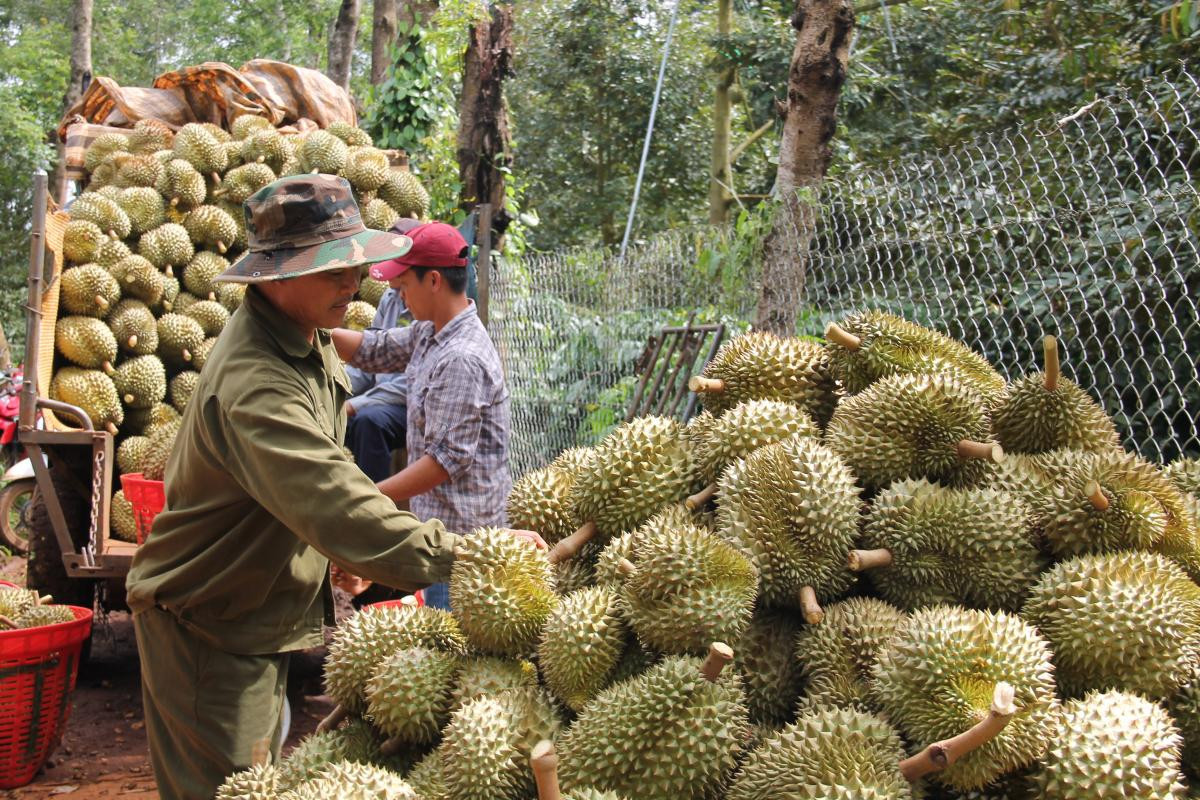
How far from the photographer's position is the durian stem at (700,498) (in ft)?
6.91

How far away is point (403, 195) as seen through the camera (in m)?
6.86

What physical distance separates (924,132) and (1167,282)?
6825 mm

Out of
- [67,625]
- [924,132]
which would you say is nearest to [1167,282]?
[67,625]

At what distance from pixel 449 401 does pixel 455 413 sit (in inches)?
2.0

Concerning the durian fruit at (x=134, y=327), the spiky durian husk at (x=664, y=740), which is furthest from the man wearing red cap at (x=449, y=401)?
the durian fruit at (x=134, y=327)

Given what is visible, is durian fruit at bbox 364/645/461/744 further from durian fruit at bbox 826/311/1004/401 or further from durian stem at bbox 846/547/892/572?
durian fruit at bbox 826/311/1004/401

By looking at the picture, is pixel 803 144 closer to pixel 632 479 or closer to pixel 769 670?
pixel 632 479

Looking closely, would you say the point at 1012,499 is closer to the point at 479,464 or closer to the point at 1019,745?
the point at 1019,745

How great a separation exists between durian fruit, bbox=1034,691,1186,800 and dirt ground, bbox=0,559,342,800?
12.8 ft

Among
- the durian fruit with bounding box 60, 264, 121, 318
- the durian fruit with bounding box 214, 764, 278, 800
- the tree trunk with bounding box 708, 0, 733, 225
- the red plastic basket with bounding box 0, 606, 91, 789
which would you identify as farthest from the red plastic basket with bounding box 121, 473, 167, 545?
the tree trunk with bounding box 708, 0, 733, 225

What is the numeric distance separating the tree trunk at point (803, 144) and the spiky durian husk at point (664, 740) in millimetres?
2964

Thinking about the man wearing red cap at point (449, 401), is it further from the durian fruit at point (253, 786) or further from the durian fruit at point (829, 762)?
the durian fruit at point (829, 762)

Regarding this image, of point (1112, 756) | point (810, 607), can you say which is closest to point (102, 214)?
point (810, 607)

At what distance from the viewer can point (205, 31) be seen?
110 ft
